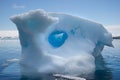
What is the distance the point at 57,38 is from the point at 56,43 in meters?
0.48

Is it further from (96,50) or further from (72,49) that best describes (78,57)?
(96,50)

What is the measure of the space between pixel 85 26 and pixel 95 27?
0.94m

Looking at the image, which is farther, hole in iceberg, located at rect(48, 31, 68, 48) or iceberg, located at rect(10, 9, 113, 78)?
hole in iceberg, located at rect(48, 31, 68, 48)

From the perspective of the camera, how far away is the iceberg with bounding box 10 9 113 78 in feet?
41.3

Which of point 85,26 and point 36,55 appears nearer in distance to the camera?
point 36,55

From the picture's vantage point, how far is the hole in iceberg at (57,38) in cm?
1644

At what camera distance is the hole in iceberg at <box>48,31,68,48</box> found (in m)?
16.4

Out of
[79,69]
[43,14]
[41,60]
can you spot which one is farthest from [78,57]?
[43,14]

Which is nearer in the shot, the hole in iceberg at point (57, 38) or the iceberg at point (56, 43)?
the iceberg at point (56, 43)

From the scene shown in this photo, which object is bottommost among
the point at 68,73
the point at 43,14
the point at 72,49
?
the point at 68,73

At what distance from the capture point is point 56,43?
55.1ft

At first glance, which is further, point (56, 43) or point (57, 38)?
point (56, 43)

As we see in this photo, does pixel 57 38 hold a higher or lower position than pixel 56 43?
higher

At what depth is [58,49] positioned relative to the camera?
627 inches
